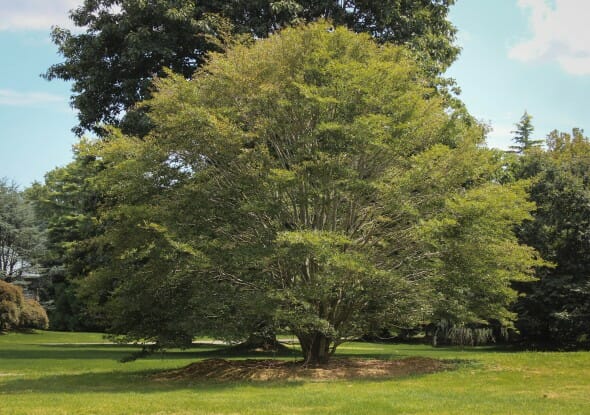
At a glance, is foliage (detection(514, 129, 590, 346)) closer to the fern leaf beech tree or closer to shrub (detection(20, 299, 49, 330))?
the fern leaf beech tree

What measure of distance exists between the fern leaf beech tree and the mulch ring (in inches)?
34.0

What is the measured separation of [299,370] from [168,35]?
41.6 feet

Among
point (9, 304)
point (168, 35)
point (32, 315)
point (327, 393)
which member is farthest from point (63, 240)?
point (327, 393)

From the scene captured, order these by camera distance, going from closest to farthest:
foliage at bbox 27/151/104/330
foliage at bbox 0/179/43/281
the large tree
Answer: the large tree < foliage at bbox 27/151/104/330 < foliage at bbox 0/179/43/281

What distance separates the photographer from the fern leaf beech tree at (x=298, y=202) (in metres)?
13.3

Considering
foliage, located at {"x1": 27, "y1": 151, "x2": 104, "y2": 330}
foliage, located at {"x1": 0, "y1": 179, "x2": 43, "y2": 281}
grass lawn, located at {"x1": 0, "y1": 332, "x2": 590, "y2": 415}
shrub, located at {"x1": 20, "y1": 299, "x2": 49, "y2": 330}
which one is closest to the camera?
grass lawn, located at {"x1": 0, "y1": 332, "x2": 590, "y2": 415}

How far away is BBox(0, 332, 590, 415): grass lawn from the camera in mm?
9000

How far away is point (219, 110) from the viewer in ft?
45.2

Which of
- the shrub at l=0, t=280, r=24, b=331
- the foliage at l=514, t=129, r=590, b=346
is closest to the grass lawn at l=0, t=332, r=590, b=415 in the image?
the foliage at l=514, t=129, r=590, b=346

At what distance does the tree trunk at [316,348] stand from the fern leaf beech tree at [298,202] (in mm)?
119

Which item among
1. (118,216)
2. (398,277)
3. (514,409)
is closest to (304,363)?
(398,277)

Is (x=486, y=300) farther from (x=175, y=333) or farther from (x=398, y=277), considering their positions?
(x=175, y=333)

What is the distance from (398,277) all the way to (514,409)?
511 cm

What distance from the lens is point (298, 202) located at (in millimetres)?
13852
